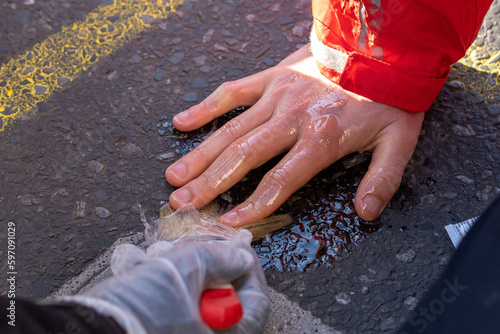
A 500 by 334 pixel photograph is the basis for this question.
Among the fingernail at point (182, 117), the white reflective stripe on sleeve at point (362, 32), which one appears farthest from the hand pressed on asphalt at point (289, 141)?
the white reflective stripe on sleeve at point (362, 32)

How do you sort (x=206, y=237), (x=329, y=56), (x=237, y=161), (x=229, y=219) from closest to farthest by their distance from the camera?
(x=206, y=237) → (x=229, y=219) → (x=237, y=161) → (x=329, y=56)

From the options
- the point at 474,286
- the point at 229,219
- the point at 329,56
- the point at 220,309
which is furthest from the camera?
the point at 329,56

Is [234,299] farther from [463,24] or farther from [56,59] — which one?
[56,59]

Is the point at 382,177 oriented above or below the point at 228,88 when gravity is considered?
below

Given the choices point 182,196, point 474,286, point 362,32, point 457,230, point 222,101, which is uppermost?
point 362,32

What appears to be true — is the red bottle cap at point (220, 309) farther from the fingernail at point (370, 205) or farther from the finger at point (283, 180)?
the fingernail at point (370, 205)

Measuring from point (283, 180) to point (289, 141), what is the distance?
0.58ft

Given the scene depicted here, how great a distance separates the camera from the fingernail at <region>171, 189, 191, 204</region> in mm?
1483

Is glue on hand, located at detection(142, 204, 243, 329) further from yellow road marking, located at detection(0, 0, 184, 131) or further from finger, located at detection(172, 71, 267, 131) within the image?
yellow road marking, located at detection(0, 0, 184, 131)

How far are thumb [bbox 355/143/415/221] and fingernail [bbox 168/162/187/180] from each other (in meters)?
0.58

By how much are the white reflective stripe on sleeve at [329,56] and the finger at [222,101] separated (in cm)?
21

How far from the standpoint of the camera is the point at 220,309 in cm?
97

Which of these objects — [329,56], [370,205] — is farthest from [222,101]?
[370,205]

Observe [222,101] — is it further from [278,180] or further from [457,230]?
[457,230]
